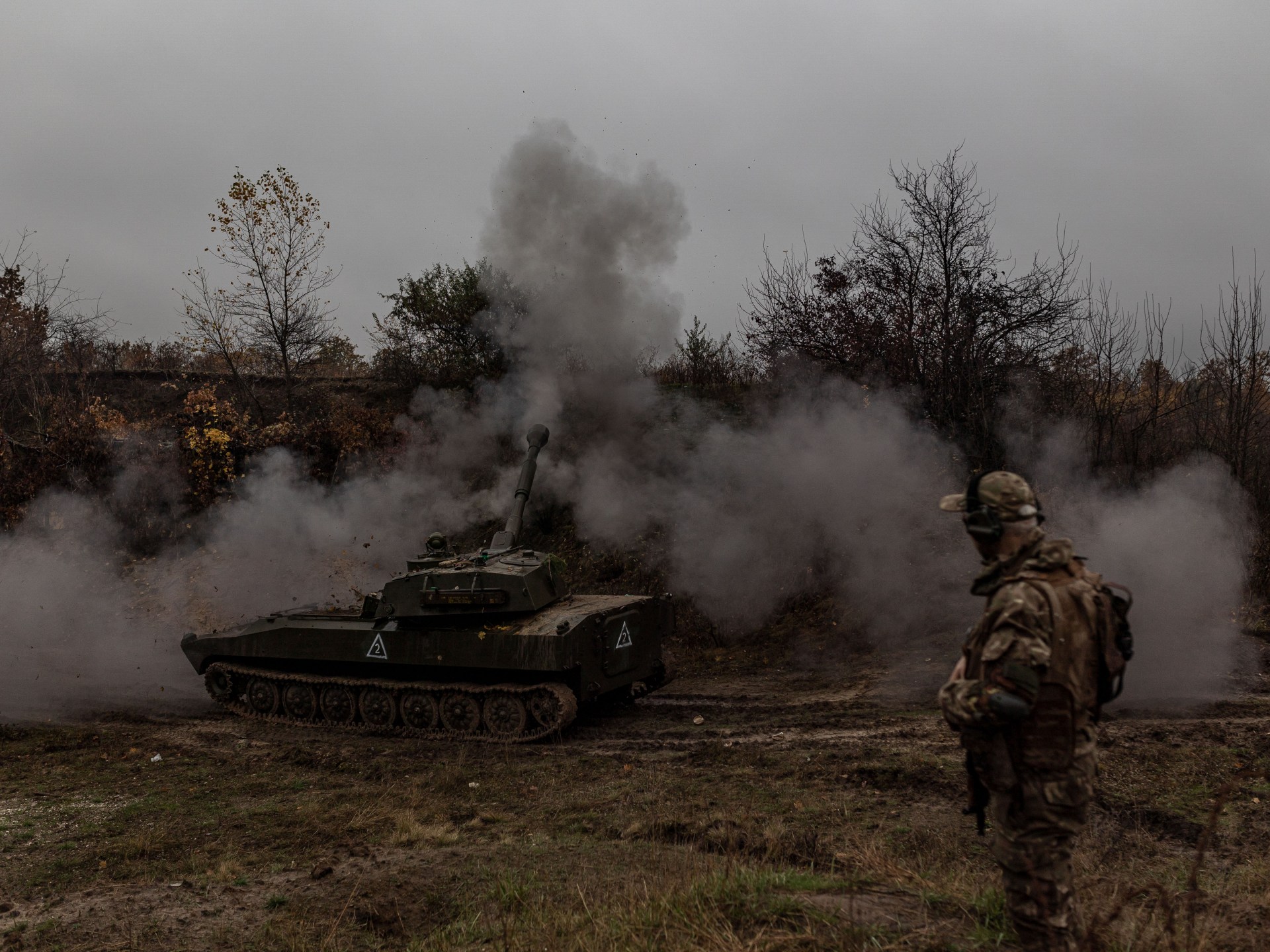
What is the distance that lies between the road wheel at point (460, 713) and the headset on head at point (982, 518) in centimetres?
694

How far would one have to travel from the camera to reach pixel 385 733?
9836 mm

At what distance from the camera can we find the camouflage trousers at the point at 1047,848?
321 centimetres

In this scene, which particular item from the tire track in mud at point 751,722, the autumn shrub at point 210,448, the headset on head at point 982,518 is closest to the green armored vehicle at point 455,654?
the tire track in mud at point 751,722

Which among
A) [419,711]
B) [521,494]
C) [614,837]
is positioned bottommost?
[614,837]

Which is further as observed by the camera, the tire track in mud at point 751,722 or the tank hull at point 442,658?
the tank hull at point 442,658

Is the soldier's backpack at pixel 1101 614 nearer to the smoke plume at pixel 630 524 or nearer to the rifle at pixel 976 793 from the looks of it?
the rifle at pixel 976 793

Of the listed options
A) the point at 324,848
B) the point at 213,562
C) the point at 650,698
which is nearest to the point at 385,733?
the point at 650,698

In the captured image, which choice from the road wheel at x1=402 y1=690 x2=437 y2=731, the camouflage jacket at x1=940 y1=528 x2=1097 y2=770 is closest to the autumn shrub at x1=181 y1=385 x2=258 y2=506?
the road wheel at x1=402 y1=690 x2=437 y2=731

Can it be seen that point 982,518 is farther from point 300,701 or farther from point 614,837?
Result: point 300,701

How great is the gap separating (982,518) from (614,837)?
12.2 feet

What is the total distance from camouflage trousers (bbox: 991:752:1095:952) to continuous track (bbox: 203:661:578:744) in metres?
6.02

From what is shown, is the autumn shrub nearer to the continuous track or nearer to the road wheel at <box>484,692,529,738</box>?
the continuous track

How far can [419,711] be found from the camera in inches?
383

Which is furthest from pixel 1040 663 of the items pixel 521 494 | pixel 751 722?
pixel 521 494
